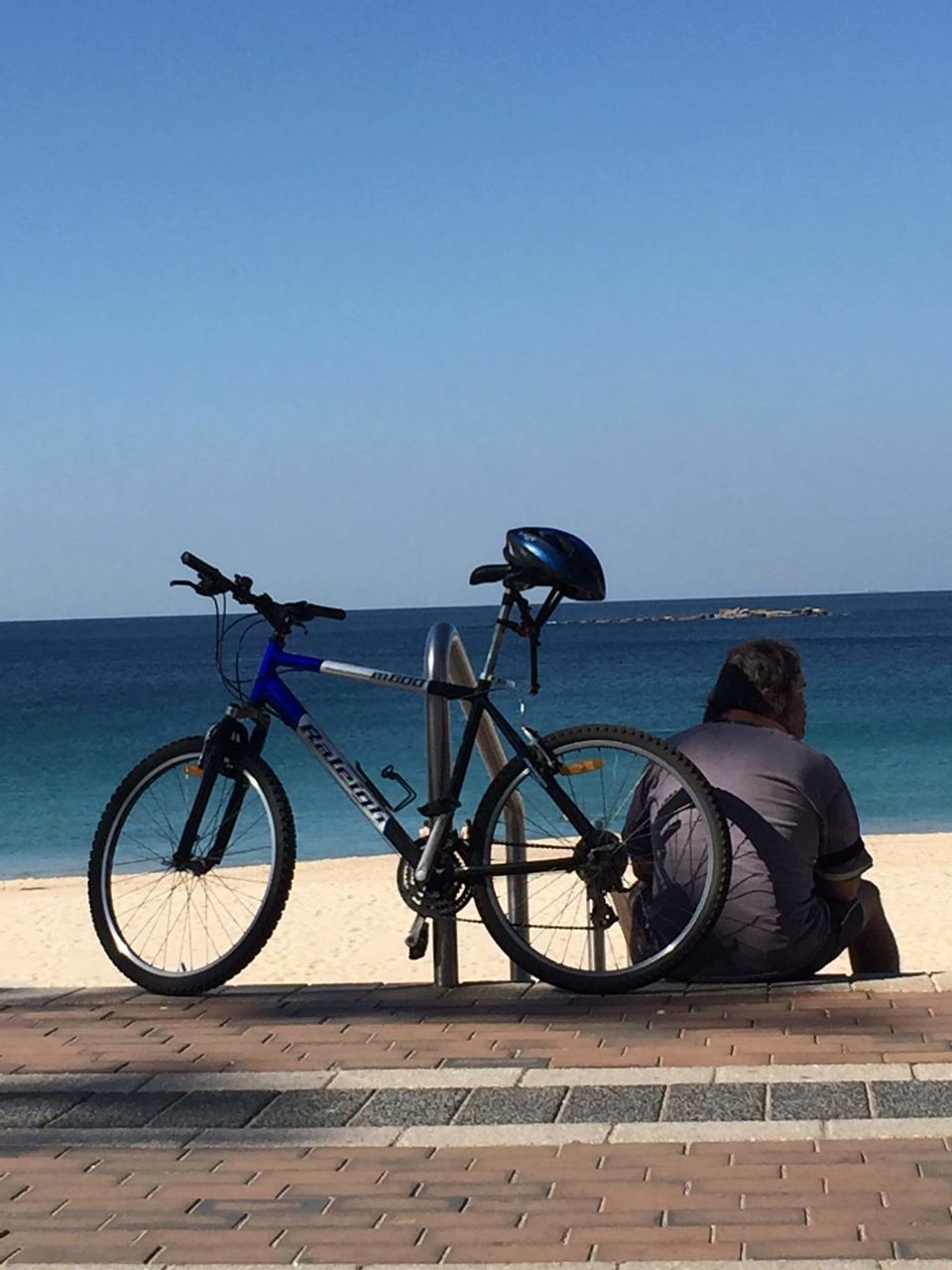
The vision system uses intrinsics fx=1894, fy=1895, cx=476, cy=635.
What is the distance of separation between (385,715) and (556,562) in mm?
57485

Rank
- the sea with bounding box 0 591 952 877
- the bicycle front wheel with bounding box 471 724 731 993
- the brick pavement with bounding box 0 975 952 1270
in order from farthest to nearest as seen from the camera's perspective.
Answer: the sea with bounding box 0 591 952 877 → the bicycle front wheel with bounding box 471 724 731 993 → the brick pavement with bounding box 0 975 952 1270

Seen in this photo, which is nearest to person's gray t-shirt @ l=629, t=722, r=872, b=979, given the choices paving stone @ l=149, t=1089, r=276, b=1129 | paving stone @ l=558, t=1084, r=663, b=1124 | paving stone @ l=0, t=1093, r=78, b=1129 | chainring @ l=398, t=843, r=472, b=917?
chainring @ l=398, t=843, r=472, b=917

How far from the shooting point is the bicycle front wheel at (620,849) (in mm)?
4930

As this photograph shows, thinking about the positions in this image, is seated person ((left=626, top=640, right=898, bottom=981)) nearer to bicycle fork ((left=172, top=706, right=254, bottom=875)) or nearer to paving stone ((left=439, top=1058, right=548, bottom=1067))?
paving stone ((left=439, top=1058, right=548, bottom=1067))

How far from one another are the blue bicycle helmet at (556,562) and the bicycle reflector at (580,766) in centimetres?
44

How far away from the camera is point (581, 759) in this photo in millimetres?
5086

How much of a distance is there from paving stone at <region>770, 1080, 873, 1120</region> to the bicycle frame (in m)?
1.07

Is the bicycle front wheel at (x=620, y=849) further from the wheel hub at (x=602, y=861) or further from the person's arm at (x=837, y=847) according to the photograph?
the person's arm at (x=837, y=847)

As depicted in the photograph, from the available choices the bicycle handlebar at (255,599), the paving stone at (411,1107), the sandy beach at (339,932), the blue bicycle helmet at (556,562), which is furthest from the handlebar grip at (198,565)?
the sandy beach at (339,932)

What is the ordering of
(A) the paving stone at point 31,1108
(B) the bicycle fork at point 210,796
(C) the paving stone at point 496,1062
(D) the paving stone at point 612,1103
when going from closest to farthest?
(D) the paving stone at point 612,1103 → (A) the paving stone at point 31,1108 → (C) the paving stone at point 496,1062 → (B) the bicycle fork at point 210,796

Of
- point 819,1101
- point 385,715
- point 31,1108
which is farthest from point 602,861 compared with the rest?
point 385,715

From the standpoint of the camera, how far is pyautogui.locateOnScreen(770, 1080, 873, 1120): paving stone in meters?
3.91

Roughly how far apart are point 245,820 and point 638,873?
45.8 inches

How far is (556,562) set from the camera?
16.7 feet
